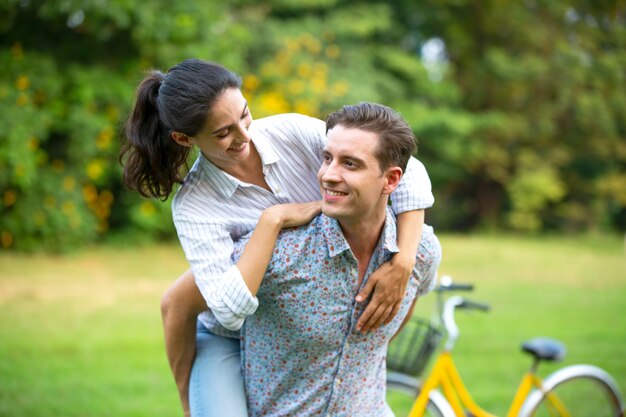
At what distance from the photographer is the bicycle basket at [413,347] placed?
12.2 ft

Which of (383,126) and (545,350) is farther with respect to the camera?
(545,350)

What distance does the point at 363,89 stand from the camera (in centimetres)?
1552

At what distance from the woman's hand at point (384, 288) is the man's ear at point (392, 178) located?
22 centimetres

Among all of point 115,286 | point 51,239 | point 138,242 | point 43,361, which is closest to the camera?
point 43,361

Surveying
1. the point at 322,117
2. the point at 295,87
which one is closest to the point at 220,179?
the point at 295,87

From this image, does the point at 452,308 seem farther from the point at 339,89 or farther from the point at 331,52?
the point at 331,52

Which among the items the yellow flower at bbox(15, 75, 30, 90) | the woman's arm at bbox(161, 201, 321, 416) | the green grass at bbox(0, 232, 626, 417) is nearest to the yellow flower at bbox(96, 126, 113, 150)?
the yellow flower at bbox(15, 75, 30, 90)

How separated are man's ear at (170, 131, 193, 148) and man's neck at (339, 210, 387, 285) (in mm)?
613

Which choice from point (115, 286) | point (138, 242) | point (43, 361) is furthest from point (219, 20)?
point (43, 361)

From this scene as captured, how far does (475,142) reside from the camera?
59.5 ft

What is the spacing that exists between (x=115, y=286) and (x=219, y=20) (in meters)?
4.70

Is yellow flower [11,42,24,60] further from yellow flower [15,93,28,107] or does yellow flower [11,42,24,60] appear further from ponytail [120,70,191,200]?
ponytail [120,70,191,200]

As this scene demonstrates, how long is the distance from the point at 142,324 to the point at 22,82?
4706 millimetres

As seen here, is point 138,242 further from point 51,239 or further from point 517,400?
point 517,400
